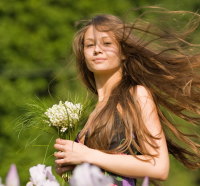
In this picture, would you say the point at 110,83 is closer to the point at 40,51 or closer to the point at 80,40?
the point at 80,40

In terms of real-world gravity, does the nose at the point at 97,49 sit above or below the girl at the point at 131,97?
above

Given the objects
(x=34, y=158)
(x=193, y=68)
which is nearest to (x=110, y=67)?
(x=193, y=68)

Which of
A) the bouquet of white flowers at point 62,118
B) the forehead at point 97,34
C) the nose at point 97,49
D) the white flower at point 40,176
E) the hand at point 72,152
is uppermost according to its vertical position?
the white flower at point 40,176

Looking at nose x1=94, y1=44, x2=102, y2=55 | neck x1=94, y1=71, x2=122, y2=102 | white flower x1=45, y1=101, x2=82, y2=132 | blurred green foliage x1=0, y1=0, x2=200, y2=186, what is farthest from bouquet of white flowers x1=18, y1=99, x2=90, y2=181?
blurred green foliage x1=0, y1=0, x2=200, y2=186

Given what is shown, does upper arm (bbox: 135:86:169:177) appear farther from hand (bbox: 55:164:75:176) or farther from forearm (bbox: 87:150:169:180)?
hand (bbox: 55:164:75:176)

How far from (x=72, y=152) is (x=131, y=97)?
378 millimetres

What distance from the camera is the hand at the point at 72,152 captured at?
222cm

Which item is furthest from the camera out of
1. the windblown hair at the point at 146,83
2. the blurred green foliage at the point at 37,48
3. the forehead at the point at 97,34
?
the blurred green foliage at the point at 37,48

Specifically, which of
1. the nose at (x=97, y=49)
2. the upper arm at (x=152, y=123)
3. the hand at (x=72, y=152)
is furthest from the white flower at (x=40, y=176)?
the nose at (x=97, y=49)

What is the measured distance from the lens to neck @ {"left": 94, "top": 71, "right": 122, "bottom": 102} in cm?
256

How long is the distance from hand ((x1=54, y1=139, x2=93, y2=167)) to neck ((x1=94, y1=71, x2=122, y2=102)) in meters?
0.36

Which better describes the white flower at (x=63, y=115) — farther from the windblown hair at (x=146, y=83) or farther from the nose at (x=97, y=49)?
the nose at (x=97, y=49)

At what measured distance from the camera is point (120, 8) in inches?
228

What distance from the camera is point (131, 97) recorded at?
244cm
